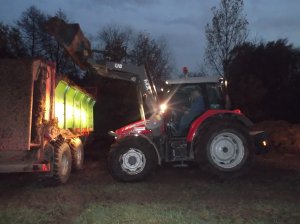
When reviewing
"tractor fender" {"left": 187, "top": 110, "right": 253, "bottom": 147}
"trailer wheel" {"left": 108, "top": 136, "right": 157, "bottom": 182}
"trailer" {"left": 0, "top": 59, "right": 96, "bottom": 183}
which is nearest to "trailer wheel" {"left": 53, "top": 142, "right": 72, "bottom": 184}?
"trailer" {"left": 0, "top": 59, "right": 96, "bottom": 183}

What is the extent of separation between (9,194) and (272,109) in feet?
86.5

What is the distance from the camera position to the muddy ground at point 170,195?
6707mm

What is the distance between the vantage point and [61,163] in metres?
9.57

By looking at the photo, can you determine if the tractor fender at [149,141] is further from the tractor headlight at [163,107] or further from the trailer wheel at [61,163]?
the trailer wheel at [61,163]

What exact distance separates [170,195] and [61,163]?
261cm

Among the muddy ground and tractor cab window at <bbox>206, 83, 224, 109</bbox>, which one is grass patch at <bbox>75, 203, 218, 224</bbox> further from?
tractor cab window at <bbox>206, 83, 224, 109</bbox>

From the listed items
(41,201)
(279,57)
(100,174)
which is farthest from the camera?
(279,57)

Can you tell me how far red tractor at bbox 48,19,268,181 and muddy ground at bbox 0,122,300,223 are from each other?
459 mm

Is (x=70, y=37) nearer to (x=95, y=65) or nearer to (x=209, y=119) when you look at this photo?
(x=95, y=65)

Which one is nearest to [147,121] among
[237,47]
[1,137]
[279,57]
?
[1,137]

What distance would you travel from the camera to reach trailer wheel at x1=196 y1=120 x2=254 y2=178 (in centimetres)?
965

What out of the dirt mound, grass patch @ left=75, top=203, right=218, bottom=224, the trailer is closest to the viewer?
grass patch @ left=75, top=203, right=218, bottom=224

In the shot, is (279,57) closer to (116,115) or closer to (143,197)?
(116,115)

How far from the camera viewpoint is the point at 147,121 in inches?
401
